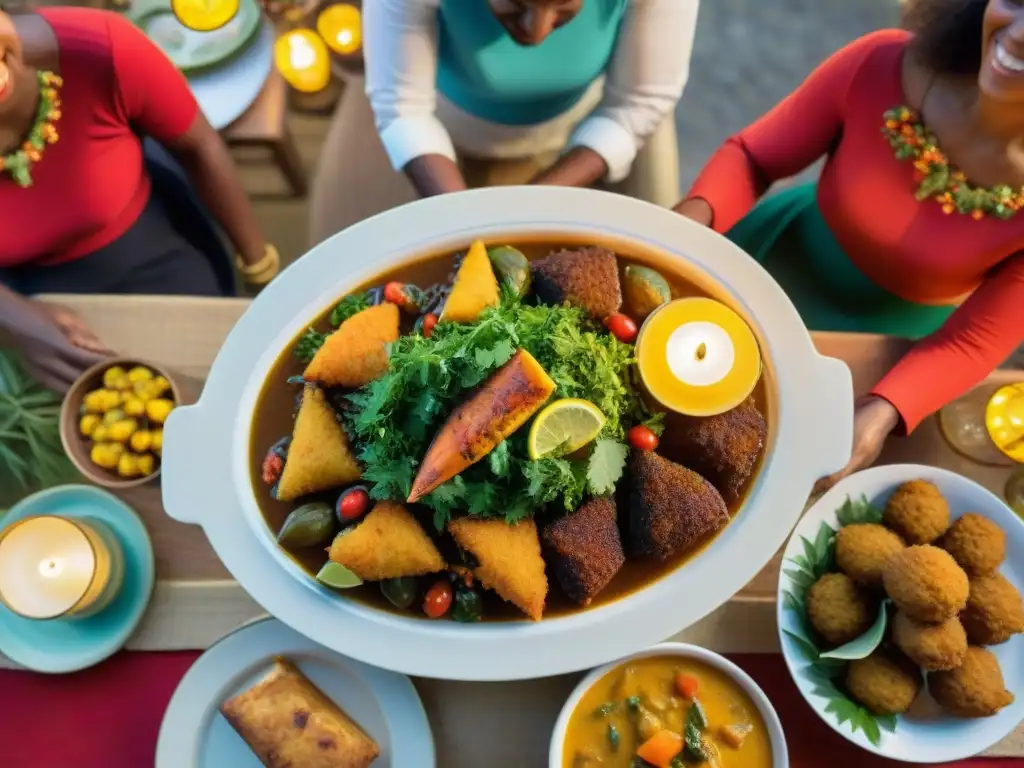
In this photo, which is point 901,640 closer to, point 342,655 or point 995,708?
point 995,708

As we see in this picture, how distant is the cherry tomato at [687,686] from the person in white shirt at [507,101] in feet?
3.59

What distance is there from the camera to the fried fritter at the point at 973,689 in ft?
3.91

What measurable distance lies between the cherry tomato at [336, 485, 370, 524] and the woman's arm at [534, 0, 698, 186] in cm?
84

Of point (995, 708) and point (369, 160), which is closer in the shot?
point (995, 708)

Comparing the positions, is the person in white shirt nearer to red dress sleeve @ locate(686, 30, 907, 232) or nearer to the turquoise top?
the turquoise top

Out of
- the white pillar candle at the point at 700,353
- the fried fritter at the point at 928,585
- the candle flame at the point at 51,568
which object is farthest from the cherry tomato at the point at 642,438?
the candle flame at the point at 51,568

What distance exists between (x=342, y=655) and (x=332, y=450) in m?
0.37

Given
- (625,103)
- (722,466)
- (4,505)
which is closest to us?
(722,466)

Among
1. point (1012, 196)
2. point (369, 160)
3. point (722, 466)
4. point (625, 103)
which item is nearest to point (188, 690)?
point (722, 466)

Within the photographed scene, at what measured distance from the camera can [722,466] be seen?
1.33 meters

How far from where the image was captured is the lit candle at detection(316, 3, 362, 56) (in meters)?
2.12

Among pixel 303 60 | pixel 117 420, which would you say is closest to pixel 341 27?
pixel 303 60

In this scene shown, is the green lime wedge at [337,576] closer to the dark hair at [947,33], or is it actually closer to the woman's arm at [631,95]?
the woman's arm at [631,95]

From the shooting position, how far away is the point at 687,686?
1233 mm
